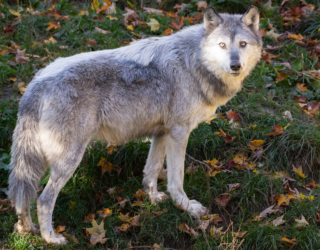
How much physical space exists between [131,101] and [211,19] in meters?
1.36

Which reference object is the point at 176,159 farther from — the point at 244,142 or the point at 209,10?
the point at 209,10

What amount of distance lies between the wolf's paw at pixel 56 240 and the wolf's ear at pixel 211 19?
9.71 ft

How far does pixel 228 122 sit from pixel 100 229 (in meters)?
2.55

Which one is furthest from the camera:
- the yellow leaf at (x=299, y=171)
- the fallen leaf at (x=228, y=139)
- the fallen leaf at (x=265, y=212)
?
the fallen leaf at (x=228, y=139)

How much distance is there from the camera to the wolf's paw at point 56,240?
427 centimetres

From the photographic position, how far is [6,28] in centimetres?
739

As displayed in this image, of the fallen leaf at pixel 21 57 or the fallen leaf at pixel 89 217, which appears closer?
the fallen leaf at pixel 89 217

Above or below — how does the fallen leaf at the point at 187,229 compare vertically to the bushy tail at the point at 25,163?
below

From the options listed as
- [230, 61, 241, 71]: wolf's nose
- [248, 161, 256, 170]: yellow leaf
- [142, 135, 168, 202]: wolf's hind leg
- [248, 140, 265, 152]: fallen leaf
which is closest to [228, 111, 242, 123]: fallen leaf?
[248, 140, 265, 152]: fallen leaf

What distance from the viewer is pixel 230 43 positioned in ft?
14.5

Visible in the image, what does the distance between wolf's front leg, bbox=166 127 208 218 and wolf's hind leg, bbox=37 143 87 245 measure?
3.76ft

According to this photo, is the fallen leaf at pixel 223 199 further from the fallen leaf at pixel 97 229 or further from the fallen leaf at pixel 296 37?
the fallen leaf at pixel 296 37

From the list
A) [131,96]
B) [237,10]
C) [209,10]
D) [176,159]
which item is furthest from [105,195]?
[237,10]

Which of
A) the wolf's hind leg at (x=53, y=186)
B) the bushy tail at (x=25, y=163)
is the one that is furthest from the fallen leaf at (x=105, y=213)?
the bushy tail at (x=25, y=163)
